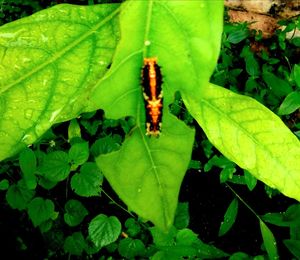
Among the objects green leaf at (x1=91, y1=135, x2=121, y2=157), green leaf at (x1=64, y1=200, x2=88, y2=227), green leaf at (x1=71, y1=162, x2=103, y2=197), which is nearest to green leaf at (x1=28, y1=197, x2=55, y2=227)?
green leaf at (x1=64, y1=200, x2=88, y2=227)

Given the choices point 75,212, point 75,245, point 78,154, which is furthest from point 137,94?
point 75,245

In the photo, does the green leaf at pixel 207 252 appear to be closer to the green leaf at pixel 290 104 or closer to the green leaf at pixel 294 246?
the green leaf at pixel 294 246

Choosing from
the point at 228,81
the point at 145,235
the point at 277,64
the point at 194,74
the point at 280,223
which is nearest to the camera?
the point at 194,74

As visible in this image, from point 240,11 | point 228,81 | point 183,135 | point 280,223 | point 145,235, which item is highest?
point 183,135

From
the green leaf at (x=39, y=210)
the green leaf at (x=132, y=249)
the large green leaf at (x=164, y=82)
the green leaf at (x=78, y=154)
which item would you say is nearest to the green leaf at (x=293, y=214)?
the green leaf at (x=132, y=249)

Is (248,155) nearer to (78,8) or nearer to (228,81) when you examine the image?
(78,8)

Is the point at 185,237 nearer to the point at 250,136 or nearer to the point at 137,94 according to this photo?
→ the point at 250,136

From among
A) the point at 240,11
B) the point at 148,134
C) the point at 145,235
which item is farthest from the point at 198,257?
the point at 240,11

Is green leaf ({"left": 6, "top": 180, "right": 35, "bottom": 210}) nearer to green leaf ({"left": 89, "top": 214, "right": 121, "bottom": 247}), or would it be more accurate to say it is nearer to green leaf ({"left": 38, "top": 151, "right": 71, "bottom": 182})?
green leaf ({"left": 38, "top": 151, "right": 71, "bottom": 182})
